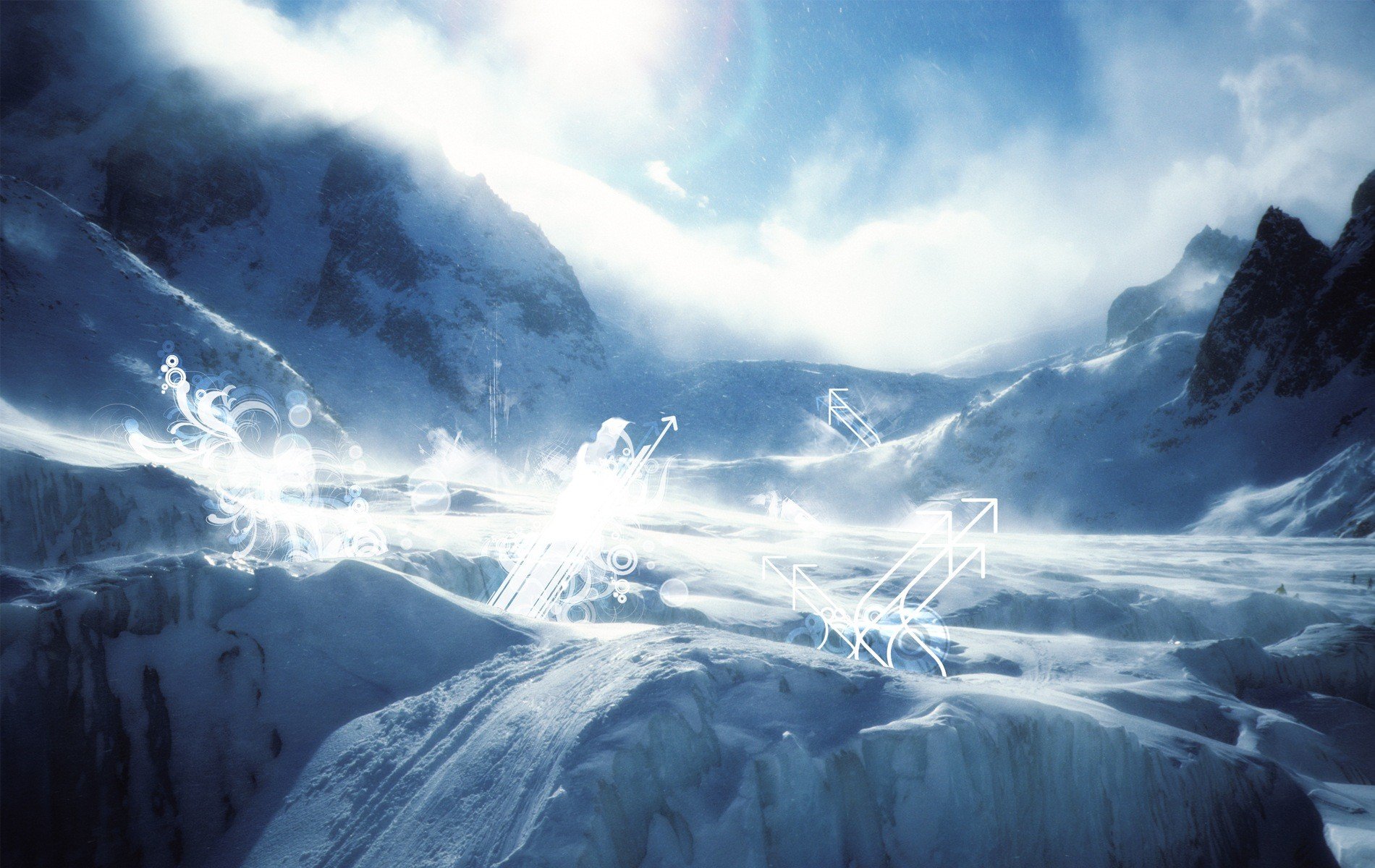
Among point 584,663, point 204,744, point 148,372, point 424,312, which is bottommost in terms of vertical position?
point 204,744

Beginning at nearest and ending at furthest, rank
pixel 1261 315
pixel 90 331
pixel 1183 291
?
1. pixel 90 331
2. pixel 1261 315
3. pixel 1183 291

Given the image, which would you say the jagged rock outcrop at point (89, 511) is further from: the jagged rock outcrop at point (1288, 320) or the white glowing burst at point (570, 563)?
the jagged rock outcrop at point (1288, 320)

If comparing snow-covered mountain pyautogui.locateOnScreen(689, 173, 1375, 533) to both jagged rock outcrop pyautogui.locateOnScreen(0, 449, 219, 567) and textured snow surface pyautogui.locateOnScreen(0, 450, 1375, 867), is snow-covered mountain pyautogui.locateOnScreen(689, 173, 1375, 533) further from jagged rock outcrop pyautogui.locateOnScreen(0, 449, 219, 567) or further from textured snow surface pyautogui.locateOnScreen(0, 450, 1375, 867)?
jagged rock outcrop pyautogui.locateOnScreen(0, 449, 219, 567)

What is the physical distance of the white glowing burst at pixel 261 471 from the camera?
10.4 meters

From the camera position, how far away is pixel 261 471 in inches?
669

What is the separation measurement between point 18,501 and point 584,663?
744 centimetres

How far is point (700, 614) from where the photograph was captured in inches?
436

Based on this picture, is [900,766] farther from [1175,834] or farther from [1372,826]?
[1372,826]

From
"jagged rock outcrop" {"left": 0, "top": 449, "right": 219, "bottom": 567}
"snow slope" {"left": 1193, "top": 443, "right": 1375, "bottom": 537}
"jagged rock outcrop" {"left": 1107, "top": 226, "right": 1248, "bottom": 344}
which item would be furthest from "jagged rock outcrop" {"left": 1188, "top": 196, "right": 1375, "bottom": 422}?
"jagged rock outcrop" {"left": 0, "top": 449, "right": 219, "bottom": 567}

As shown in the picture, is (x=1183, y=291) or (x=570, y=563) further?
(x=1183, y=291)

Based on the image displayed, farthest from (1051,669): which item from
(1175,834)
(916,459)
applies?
(916,459)

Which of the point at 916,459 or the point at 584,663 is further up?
the point at 916,459

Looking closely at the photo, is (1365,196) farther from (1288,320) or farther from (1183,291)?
(1183,291)

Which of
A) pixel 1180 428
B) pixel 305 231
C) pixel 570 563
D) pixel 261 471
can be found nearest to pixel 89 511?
pixel 570 563
